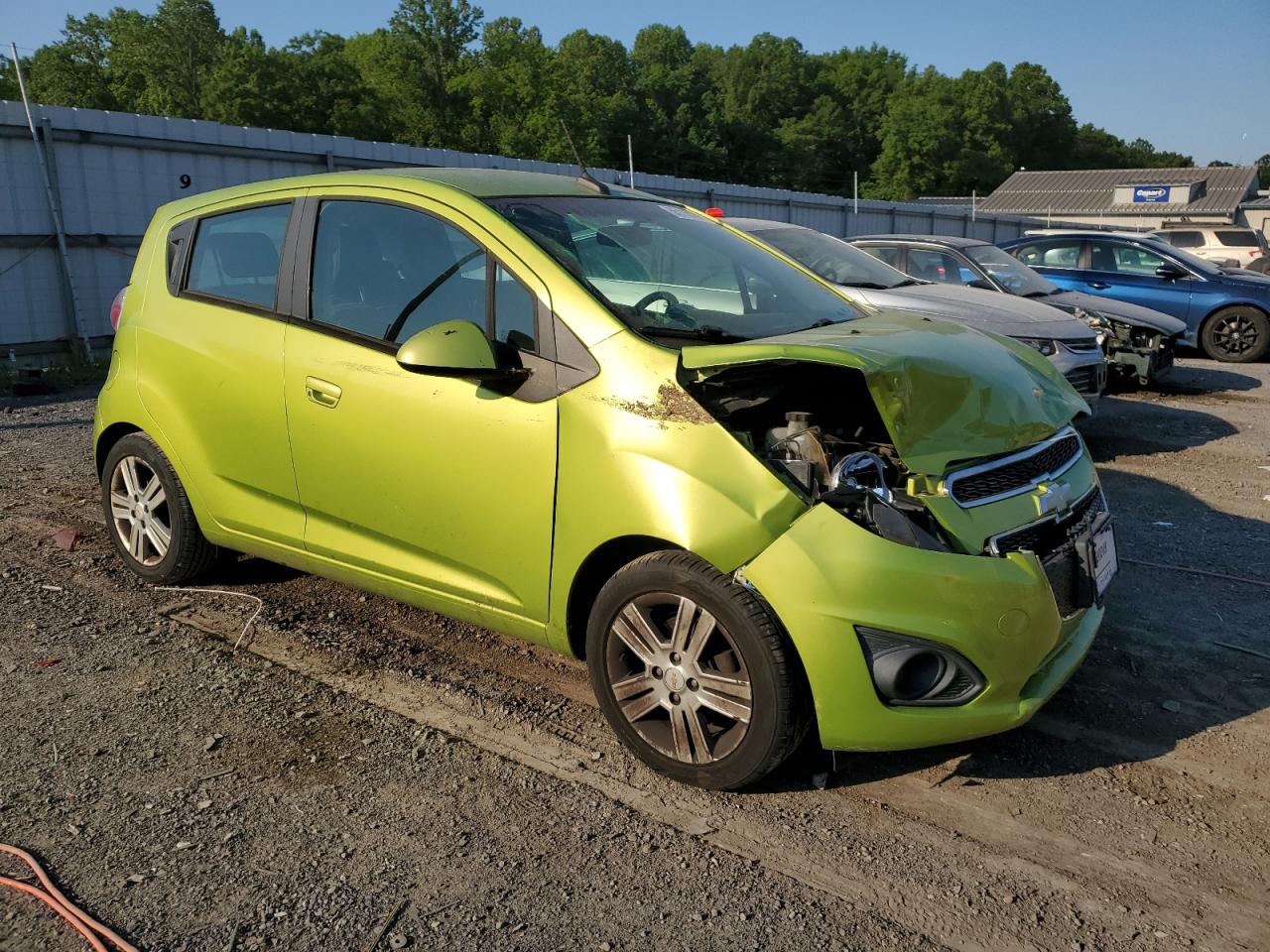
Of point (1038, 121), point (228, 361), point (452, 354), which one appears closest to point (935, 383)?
point (452, 354)

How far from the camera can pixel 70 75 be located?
215 feet

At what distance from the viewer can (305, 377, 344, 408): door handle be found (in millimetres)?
3758

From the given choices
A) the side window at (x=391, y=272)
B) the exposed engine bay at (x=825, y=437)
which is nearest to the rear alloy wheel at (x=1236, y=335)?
the exposed engine bay at (x=825, y=437)

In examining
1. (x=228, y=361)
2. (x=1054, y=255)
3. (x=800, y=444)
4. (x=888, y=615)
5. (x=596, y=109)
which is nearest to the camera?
(x=888, y=615)

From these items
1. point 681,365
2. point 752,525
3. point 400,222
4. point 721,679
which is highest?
point 400,222

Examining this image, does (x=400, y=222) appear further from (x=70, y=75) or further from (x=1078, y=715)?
(x=70, y=75)

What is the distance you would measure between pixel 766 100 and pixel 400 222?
3832 inches

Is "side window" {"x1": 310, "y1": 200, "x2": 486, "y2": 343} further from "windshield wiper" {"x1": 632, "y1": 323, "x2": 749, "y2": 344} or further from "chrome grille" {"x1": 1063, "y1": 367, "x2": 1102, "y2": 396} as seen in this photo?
"chrome grille" {"x1": 1063, "y1": 367, "x2": 1102, "y2": 396}

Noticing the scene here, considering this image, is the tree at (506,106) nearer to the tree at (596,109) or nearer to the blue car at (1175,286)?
the tree at (596,109)

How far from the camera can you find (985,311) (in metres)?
8.54

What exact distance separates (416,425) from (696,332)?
100cm

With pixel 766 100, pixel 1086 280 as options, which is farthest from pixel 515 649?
pixel 766 100

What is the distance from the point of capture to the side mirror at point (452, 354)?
324cm

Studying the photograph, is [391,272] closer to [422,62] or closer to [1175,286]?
[1175,286]
